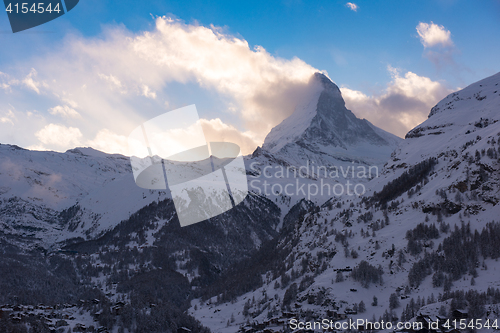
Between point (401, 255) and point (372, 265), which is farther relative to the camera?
point (372, 265)

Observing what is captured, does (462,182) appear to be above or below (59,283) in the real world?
above

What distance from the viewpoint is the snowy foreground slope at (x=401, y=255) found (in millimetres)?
77250

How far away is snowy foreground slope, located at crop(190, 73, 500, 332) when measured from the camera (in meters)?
77.2

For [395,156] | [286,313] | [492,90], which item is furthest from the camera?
[492,90]

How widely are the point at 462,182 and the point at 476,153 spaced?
10.7m

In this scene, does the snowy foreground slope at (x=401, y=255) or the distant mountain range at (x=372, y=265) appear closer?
the snowy foreground slope at (x=401, y=255)

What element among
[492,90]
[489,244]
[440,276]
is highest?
[492,90]

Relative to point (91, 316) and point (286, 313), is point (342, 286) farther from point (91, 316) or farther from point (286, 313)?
point (91, 316)

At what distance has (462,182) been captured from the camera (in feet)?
328

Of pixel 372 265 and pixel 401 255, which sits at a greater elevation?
pixel 401 255

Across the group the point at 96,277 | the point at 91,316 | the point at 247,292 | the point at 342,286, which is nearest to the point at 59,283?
the point at 96,277

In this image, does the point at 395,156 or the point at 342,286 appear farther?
the point at 395,156

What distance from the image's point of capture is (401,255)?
92.1 metres

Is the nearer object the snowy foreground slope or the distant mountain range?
the snowy foreground slope
